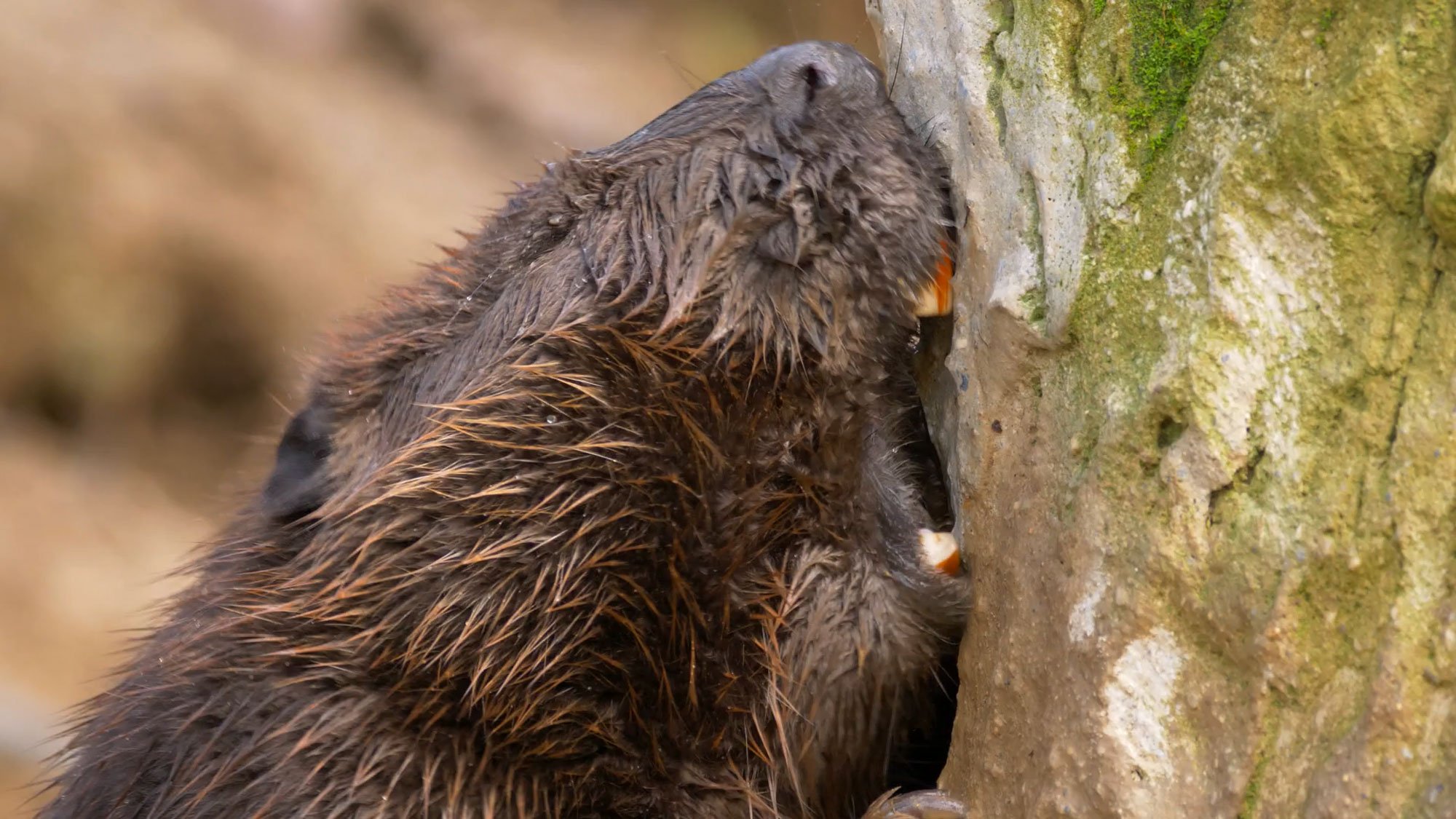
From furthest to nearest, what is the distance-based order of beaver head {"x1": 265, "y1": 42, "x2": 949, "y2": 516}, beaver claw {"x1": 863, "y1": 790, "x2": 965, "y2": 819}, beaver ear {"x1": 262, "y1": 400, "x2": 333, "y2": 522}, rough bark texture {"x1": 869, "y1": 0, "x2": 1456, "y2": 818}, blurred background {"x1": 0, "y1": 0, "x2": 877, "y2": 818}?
blurred background {"x1": 0, "y1": 0, "x2": 877, "y2": 818} < beaver ear {"x1": 262, "y1": 400, "x2": 333, "y2": 522} < beaver head {"x1": 265, "y1": 42, "x2": 949, "y2": 516} < beaver claw {"x1": 863, "y1": 790, "x2": 965, "y2": 819} < rough bark texture {"x1": 869, "y1": 0, "x2": 1456, "y2": 818}

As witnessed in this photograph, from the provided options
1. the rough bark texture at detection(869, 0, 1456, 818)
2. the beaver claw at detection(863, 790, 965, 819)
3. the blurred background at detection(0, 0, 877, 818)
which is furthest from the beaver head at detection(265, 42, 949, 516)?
the blurred background at detection(0, 0, 877, 818)

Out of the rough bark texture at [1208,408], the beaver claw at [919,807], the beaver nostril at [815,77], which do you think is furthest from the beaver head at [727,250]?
the beaver claw at [919,807]

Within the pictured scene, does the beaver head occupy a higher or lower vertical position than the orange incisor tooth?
higher

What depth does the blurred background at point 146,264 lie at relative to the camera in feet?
15.3

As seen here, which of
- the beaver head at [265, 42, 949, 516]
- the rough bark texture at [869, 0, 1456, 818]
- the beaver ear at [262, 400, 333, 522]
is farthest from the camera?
the beaver ear at [262, 400, 333, 522]

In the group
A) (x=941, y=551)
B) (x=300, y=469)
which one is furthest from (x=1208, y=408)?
(x=300, y=469)

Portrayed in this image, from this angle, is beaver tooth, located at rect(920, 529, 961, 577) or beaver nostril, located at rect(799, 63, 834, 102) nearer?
beaver tooth, located at rect(920, 529, 961, 577)

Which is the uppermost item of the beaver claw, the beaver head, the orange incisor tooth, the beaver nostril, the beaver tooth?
the beaver nostril

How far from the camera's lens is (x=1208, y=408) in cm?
127

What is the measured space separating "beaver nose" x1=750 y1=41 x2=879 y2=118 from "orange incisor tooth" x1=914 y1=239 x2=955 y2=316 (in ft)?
0.82

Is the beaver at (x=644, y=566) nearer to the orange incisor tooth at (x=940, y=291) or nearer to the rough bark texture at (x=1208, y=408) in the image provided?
the orange incisor tooth at (x=940, y=291)

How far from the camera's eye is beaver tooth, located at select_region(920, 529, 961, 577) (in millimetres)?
1685

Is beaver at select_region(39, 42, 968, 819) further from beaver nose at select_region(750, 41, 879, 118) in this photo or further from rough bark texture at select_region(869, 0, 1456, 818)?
rough bark texture at select_region(869, 0, 1456, 818)

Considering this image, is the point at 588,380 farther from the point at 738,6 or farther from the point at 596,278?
the point at 738,6
